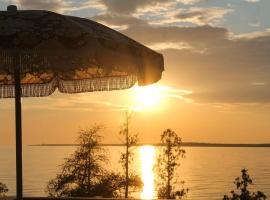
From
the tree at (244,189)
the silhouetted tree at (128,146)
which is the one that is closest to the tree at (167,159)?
the silhouetted tree at (128,146)

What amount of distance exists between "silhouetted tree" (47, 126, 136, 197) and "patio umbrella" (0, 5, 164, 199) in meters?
29.2

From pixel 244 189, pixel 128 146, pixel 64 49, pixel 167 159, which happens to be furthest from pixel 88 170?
pixel 64 49

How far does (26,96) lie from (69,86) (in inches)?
21.1

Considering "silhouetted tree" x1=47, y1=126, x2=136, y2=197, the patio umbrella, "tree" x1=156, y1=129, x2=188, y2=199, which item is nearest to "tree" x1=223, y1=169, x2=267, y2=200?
the patio umbrella

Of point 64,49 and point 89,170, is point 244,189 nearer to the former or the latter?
point 64,49

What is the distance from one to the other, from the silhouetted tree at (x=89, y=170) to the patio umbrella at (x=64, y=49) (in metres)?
29.2

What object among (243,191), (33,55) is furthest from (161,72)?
(243,191)

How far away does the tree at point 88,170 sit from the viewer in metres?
34.8

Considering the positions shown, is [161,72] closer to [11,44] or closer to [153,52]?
[153,52]

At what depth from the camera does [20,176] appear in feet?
15.7

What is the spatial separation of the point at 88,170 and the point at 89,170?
0.32 ft

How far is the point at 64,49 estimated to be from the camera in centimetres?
401

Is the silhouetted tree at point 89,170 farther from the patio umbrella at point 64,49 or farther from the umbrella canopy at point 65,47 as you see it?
the umbrella canopy at point 65,47

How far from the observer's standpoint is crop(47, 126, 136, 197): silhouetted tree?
34.8 m
